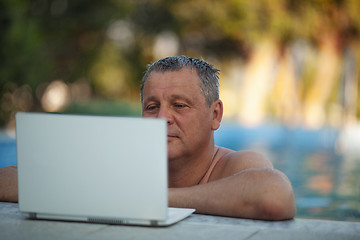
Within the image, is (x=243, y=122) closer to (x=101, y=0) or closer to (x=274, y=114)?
(x=274, y=114)

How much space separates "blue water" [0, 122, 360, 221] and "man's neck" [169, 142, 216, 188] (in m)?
3.11

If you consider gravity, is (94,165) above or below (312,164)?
above

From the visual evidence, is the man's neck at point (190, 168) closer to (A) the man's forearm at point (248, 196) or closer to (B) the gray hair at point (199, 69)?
(B) the gray hair at point (199, 69)

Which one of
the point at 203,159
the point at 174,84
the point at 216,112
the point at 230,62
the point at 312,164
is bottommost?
the point at 312,164

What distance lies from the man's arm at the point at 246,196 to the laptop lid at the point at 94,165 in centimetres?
41

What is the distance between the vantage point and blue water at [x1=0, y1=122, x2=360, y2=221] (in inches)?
235

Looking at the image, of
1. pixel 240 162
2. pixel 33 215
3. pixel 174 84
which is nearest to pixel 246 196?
pixel 240 162

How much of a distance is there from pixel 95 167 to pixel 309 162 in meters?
8.89

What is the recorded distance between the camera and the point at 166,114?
2.26 m

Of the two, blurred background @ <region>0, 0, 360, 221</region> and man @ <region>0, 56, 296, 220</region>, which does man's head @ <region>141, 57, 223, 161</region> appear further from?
blurred background @ <region>0, 0, 360, 221</region>

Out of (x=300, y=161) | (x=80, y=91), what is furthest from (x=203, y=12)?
(x=300, y=161)

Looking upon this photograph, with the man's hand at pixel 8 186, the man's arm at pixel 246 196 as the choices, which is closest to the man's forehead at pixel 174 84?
the man's arm at pixel 246 196

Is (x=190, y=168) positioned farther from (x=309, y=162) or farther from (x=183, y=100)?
(x=309, y=162)

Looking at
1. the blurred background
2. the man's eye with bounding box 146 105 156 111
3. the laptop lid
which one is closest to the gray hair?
the man's eye with bounding box 146 105 156 111
